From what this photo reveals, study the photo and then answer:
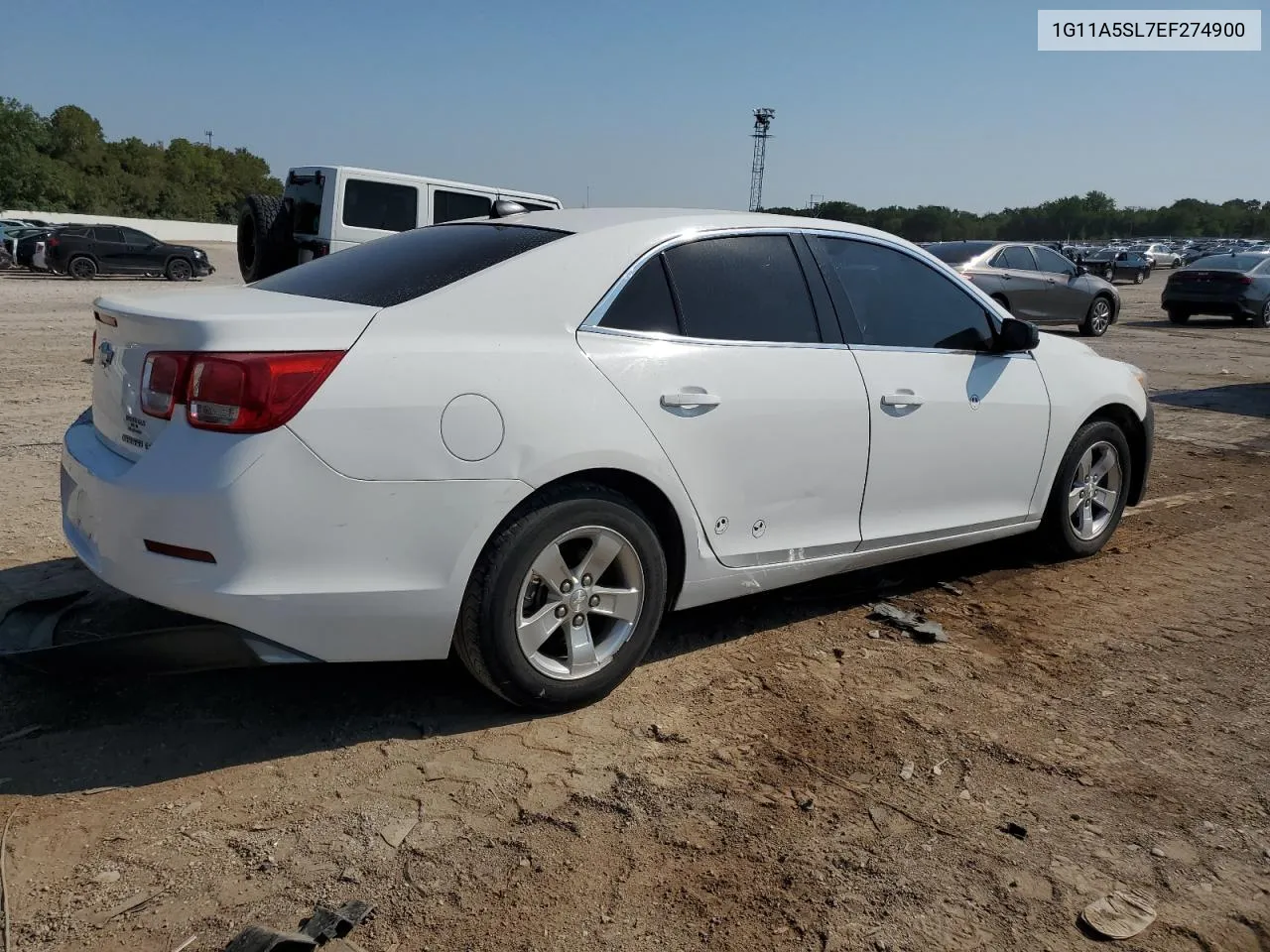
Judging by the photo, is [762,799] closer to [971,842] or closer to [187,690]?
[971,842]

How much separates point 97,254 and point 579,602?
27123mm

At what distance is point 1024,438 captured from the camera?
479cm

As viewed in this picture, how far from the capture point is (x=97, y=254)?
86.5 feet

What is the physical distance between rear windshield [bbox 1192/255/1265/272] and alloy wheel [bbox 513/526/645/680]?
2188cm

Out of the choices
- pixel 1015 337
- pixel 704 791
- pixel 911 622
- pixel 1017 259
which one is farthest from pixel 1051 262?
pixel 704 791

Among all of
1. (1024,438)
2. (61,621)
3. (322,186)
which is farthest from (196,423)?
Result: (322,186)

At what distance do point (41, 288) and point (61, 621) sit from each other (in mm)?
21907

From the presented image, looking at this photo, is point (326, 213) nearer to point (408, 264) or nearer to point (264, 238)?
point (264, 238)

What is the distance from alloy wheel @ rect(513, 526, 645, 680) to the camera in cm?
330

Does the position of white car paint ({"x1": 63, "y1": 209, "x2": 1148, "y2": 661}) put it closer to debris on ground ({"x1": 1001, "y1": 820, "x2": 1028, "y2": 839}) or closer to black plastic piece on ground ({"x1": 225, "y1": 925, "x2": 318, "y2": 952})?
black plastic piece on ground ({"x1": 225, "y1": 925, "x2": 318, "y2": 952})

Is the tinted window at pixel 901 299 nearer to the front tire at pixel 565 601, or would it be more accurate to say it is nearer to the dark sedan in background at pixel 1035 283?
the front tire at pixel 565 601

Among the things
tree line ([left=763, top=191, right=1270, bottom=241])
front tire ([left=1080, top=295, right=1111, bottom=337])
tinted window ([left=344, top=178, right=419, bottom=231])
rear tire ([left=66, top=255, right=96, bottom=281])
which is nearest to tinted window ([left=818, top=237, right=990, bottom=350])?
tinted window ([left=344, top=178, right=419, bottom=231])

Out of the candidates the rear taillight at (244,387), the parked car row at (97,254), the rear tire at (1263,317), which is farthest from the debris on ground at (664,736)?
the parked car row at (97,254)

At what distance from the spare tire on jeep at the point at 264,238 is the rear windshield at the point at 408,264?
809 centimetres
